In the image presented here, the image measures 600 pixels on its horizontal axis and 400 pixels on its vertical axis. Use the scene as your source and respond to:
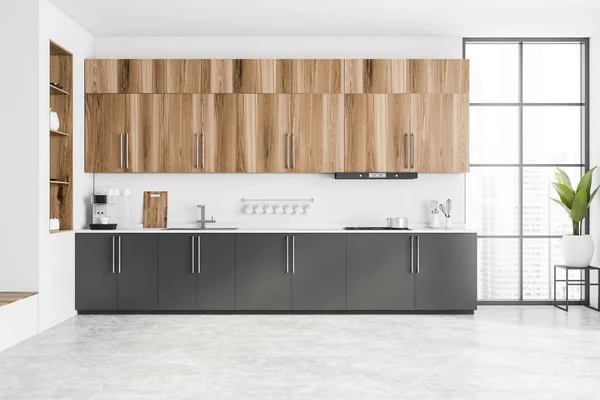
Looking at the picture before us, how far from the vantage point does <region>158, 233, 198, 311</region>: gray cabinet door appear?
585cm

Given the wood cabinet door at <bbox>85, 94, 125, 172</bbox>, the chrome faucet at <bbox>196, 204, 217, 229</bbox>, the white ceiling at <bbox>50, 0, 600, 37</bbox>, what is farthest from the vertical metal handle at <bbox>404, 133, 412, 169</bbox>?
the wood cabinet door at <bbox>85, 94, 125, 172</bbox>

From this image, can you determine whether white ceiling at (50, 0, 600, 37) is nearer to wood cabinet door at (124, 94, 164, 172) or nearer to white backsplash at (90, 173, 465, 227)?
wood cabinet door at (124, 94, 164, 172)

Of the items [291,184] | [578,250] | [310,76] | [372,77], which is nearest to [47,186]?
[291,184]

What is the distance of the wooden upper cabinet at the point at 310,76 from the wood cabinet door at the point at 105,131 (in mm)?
1772

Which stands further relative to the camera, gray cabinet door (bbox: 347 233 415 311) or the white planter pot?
the white planter pot

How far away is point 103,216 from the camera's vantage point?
243 inches

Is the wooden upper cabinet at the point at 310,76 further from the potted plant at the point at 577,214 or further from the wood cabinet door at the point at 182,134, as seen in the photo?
the potted plant at the point at 577,214

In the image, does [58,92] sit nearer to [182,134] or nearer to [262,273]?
[182,134]

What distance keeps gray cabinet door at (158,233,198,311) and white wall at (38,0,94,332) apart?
0.92m

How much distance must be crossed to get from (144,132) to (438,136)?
10.6ft

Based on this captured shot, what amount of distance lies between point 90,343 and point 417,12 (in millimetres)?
4363

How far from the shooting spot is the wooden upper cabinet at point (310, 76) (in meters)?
6.08


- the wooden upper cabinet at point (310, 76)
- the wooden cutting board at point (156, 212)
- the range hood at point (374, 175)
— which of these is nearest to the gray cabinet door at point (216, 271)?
the wooden cutting board at point (156, 212)

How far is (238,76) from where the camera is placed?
6.09m
